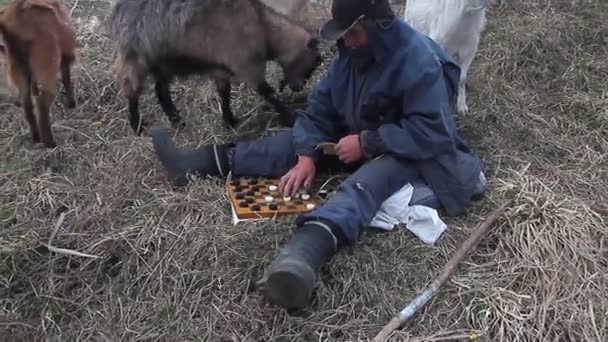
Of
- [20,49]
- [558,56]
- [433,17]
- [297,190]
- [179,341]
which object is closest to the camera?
[179,341]

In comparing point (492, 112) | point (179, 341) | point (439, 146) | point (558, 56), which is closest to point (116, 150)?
point (179, 341)

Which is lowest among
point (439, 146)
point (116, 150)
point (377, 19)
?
point (116, 150)

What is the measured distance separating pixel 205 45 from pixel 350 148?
1.00 meters

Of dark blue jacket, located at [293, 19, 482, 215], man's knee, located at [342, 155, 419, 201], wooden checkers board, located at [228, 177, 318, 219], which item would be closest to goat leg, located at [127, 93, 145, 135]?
wooden checkers board, located at [228, 177, 318, 219]

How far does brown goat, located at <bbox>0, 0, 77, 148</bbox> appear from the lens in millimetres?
3898

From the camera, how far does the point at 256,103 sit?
466 cm

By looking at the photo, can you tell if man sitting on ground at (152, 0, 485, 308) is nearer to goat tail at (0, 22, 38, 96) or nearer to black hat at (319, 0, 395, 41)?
black hat at (319, 0, 395, 41)

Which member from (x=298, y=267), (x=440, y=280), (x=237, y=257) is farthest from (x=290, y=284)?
(x=440, y=280)

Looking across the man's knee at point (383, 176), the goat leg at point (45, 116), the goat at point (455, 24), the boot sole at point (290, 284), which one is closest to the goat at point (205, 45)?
the goat leg at point (45, 116)

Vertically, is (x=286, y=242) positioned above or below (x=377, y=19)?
below

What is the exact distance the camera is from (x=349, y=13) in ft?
10.9

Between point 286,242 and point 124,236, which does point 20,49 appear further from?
point 286,242

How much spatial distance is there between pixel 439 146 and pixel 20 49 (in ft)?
6.70

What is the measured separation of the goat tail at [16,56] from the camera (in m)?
3.90
